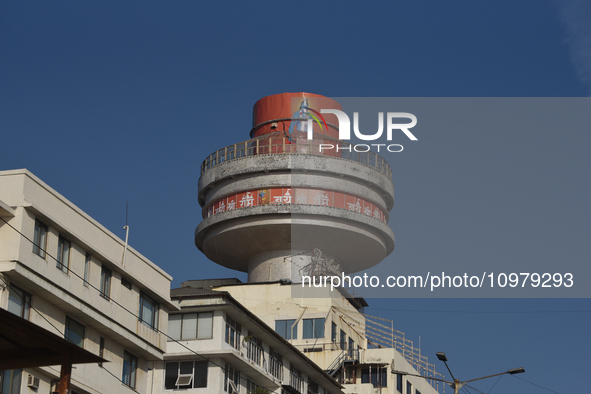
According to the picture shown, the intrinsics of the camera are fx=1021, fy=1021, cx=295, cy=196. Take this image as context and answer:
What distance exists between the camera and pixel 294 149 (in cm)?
7762

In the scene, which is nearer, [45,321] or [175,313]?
[45,321]

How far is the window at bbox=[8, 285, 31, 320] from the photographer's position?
108 feet

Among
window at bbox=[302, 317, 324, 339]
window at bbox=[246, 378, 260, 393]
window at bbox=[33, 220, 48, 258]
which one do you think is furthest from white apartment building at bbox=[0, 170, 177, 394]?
window at bbox=[302, 317, 324, 339]

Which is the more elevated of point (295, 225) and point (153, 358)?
point (295, 225)

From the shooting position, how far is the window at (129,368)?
3953cm

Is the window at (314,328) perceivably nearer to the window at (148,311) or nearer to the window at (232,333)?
the window at (232,333)

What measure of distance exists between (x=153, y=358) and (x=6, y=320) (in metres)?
24.2

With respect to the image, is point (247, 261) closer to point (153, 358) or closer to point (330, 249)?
point (330, 249)

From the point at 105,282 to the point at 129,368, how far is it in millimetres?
3901

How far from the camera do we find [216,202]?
7806 cm

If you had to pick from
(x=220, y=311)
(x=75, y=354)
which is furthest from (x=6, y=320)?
(x=220, y=311)

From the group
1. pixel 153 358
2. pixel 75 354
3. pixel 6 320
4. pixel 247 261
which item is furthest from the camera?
pixel 247 261

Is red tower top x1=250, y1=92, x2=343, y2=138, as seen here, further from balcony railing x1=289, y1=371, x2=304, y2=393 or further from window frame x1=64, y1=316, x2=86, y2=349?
window frame x1=64, y1=316, x2=86, y2=349

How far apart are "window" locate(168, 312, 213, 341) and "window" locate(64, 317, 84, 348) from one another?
12827 mm
